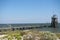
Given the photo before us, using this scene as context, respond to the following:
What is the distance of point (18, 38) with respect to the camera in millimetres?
8422

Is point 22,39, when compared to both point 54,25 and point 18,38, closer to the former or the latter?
point 18,38

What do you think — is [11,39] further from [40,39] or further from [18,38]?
[40,39]

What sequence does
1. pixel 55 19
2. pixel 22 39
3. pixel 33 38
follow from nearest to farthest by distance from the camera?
pixel 33 38 → pixel 22 39 → pixel 55 19

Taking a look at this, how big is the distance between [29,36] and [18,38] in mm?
824

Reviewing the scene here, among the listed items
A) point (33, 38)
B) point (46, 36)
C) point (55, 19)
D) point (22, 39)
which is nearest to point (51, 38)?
point (46, 36)

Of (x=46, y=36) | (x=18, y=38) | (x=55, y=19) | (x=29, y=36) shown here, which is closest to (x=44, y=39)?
(x=46, y=36)

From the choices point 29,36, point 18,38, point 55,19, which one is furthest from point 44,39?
point 55,19

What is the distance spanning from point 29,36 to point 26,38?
19 centimetres

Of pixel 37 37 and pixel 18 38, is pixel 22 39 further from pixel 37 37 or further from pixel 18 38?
pixel 37 37

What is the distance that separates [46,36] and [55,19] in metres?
25.4

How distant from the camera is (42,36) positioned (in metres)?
8.09

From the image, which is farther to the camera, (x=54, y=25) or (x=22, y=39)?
(x=54, y=25)

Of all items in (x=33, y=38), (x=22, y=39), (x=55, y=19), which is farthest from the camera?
(x=55, y=19)

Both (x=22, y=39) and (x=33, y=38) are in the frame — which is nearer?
(x=33, y=38)
